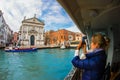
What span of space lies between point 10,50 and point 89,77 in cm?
4283

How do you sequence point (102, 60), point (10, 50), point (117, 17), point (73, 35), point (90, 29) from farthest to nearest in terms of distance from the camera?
point (73, 35) → point (10, 50) → point (90, 29) → point (117, 17) → point (102, 60)

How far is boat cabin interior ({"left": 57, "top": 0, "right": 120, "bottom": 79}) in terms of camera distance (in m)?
3.06

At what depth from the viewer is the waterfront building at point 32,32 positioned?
64625 mm

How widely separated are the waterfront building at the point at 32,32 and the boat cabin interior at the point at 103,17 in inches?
2346

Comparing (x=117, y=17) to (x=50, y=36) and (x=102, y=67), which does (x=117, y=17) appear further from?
(x=50, y=36)

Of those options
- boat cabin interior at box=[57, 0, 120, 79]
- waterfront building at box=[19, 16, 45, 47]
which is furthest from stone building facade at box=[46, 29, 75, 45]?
boat cabin interior at box=[57, 0, 120, 79]

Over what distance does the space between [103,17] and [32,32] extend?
209 ft

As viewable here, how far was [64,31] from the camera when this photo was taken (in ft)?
238

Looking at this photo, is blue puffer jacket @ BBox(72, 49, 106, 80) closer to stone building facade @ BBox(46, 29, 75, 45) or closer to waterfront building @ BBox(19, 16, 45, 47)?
waterfront building @ BBox(19, 16, 45, 47)

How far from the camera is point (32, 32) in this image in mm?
67125

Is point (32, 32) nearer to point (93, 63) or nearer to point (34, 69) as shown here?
point (34, 69)

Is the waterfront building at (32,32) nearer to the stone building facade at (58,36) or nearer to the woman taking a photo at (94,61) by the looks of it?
the stone building facade at (58,36)

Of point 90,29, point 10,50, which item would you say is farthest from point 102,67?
point 10,50

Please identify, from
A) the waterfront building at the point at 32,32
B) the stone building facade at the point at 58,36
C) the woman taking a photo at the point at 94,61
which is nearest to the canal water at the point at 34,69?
the woman taking a photo at the point at 94,61
